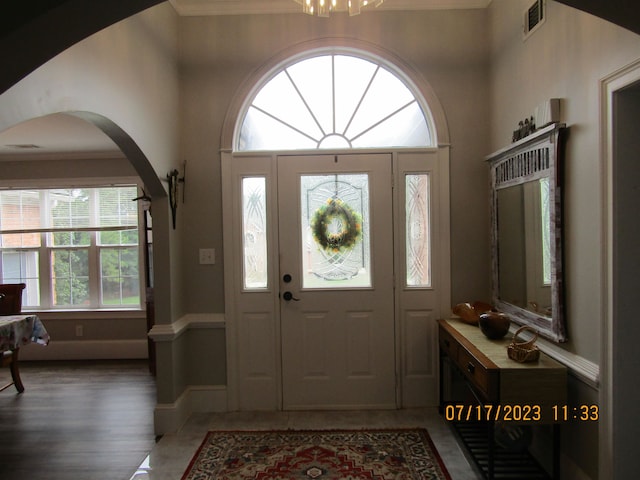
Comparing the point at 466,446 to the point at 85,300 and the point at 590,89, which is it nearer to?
the point at 590,89

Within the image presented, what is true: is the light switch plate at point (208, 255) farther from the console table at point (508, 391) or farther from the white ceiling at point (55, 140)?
the console table at point (508, 391)

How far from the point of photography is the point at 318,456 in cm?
257

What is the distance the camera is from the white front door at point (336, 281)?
10.5 ft

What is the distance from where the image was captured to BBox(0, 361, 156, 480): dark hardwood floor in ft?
8.40

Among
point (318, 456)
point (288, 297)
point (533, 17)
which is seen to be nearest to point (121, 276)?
point (288, 297)

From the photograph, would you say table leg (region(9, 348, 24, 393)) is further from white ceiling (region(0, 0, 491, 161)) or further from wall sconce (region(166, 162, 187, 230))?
wall sconce (region(166, 162, 187, 230))

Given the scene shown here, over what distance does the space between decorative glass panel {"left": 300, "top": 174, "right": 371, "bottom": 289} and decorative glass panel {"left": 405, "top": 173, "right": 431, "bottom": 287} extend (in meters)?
0.32

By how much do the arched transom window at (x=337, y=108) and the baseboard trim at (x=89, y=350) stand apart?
3.03m

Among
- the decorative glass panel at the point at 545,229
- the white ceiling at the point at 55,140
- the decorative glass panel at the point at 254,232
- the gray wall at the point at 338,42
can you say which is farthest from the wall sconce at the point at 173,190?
the decorative glass panel at the point at 545,229

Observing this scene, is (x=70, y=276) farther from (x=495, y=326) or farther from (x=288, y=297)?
(x=495, y=326)

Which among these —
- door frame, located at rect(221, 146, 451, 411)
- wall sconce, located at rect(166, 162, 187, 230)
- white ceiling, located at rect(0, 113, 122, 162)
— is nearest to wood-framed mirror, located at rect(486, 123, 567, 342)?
door frame, located at rect(221, 146, 451, 411)


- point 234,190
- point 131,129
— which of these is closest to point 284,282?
point 234,190

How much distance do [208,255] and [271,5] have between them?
6.42 feet

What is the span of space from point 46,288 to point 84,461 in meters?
3.20
